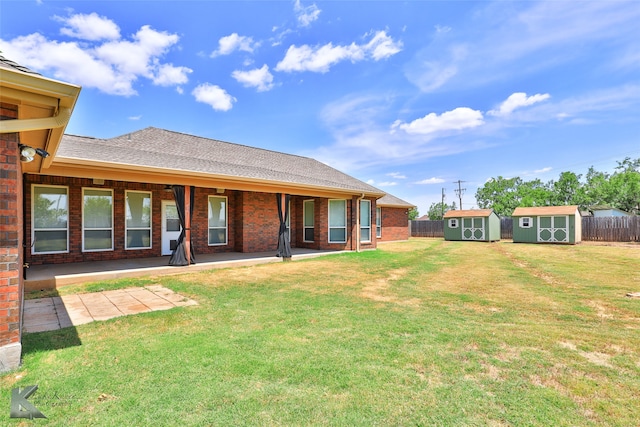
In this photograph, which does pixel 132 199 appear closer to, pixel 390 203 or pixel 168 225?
pixel 168 225

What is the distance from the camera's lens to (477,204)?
57969 millimetres

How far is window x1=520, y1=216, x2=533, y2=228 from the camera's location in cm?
2167

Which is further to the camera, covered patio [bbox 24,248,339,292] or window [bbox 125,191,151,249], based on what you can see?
window [bbox 125,191,151,249]

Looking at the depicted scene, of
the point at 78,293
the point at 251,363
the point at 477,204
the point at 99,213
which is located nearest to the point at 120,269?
the point at 78,293

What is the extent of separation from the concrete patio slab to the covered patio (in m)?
1.09

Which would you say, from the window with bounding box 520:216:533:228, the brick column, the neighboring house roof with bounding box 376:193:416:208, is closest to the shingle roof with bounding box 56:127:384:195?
the brick column

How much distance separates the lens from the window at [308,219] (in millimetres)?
14504

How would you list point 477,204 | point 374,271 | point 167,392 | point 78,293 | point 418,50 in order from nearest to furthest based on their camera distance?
point 167,392 < point 78,293 < point 374,271 < point 418,50 < point 477,204

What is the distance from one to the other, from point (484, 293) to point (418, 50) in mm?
9671

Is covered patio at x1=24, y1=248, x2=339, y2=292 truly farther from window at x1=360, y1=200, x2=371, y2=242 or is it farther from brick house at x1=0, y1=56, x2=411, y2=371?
window at x1=360, y1=200, x2=371, y2=242

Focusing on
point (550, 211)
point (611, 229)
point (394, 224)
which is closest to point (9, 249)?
point (394, 224)

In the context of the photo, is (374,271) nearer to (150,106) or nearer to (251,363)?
(251,363)

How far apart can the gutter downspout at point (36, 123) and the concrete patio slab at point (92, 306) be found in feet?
9.08

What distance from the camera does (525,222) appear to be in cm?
2184
